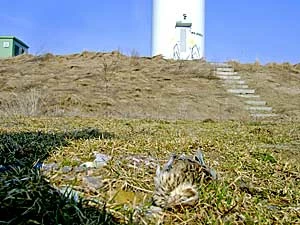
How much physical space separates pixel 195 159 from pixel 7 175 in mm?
876

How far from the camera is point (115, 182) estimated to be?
2.15 metres

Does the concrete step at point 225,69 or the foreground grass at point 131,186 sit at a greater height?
the concrete step at point 225,69

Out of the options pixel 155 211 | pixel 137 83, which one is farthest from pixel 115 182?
pixel 137 83

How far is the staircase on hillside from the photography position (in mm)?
12845

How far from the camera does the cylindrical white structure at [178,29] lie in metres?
19.5

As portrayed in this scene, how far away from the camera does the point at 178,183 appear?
6.39ft

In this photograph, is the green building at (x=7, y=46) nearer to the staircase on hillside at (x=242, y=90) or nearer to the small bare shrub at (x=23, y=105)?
the small bare shrub at (x=23, y=105)

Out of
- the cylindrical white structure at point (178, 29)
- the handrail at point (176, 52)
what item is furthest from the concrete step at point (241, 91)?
the handrail at point (176, 52)

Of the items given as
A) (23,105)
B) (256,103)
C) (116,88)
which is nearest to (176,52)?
(116,88)

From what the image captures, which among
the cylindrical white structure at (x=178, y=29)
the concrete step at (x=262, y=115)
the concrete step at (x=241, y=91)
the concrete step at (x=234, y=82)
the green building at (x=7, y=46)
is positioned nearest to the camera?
the concrete step at (x=262, y=115)

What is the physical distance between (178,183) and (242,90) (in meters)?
13.2

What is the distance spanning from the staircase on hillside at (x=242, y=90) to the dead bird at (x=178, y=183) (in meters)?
10.2

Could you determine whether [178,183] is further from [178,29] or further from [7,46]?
[7,46]

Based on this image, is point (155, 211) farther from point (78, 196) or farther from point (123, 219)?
point (78, 196)
